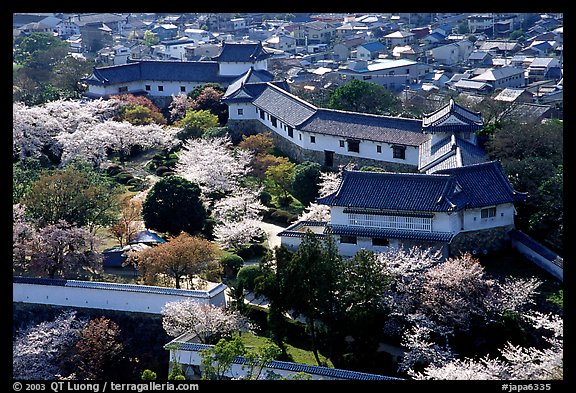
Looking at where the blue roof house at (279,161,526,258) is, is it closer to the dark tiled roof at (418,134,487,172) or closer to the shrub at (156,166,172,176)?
the dark tiled roof at (418,134,487,172)

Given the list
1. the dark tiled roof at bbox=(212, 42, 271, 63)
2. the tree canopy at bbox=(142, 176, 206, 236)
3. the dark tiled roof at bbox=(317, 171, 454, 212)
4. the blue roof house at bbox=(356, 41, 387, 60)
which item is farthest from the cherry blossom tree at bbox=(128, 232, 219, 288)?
the blue roof house at bbox=(356, 41, 387, 60)

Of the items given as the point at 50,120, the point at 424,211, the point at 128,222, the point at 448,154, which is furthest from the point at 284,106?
the point at 424,211

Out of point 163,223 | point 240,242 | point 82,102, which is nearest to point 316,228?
point 240,242

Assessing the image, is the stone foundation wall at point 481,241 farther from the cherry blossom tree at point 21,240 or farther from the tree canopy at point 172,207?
the cherry blossom tree at point 21,240

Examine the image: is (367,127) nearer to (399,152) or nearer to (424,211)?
(399,152)

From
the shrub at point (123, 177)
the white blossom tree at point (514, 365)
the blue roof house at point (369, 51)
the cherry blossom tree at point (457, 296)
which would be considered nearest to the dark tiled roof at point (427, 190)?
the cherry blossom tree at point (457, 296)

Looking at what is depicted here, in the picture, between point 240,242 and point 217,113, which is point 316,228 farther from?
point 217,113
